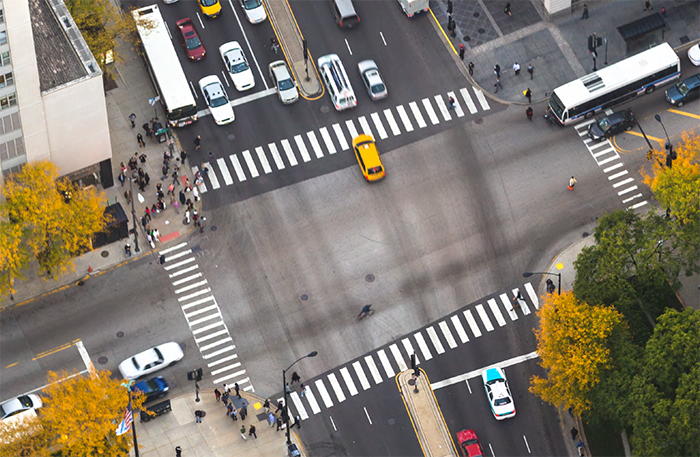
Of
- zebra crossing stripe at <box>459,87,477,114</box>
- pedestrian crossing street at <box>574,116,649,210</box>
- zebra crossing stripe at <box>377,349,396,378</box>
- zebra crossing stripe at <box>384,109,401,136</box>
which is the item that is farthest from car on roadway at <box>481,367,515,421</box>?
zebra crossing stripe at <box>459,87,477,114</box>

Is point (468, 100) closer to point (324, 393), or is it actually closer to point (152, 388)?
point (324, 393)

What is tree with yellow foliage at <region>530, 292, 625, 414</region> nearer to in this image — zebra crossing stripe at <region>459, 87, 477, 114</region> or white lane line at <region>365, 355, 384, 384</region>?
white lane line at <region>365, 355, 384, 384</region>

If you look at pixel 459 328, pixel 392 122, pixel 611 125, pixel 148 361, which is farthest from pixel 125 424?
pixel 611 125

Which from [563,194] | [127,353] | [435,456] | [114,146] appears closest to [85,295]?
[127,353]

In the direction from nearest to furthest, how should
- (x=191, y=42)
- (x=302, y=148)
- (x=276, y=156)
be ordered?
(x=276, y=156)
(x=302, y=148)
(x=191, y=42)

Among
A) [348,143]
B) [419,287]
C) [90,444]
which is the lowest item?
[90,444]

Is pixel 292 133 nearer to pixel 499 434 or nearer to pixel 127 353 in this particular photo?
pixel 127 353

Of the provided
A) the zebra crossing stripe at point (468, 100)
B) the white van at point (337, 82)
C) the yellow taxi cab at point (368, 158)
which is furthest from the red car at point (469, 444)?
the white van at point (337, 82)
